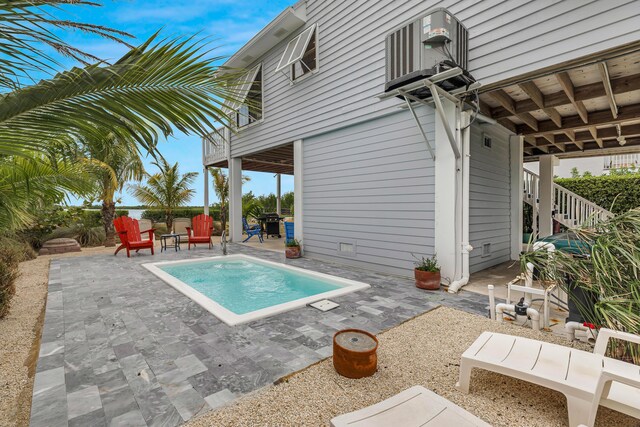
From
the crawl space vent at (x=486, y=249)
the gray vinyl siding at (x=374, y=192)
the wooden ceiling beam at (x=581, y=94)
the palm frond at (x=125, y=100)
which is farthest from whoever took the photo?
the crawl space vent at (x=486, y=249)

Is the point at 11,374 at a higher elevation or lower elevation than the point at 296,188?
lower

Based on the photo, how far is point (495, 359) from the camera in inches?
78.3

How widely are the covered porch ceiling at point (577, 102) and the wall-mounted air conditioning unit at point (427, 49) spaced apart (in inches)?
32.4

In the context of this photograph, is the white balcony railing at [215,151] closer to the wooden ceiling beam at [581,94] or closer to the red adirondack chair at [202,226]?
the red adirondack chair at [202,226]

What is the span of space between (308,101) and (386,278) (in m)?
4.42

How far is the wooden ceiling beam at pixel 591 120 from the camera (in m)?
5.41

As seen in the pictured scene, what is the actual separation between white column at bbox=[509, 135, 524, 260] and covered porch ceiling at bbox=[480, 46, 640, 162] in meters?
0.43

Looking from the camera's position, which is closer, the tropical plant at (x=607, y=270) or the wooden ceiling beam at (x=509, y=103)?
→ the tropical plant at (x=607, y=270)

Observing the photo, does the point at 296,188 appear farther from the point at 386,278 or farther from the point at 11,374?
the point at 11,374

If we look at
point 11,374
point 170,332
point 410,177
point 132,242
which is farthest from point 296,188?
point 11,374

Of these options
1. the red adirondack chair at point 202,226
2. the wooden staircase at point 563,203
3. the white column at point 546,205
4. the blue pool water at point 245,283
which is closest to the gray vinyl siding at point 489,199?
the white column at point 546,205

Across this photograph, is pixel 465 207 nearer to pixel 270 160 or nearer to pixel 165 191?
pixel 270 160

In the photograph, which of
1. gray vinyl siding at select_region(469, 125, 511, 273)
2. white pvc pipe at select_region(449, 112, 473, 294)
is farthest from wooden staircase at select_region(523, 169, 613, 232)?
white pvc pipe at select_region(449, 112, 473, 294)

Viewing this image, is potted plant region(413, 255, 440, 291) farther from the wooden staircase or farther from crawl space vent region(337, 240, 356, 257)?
the wooden staircase
